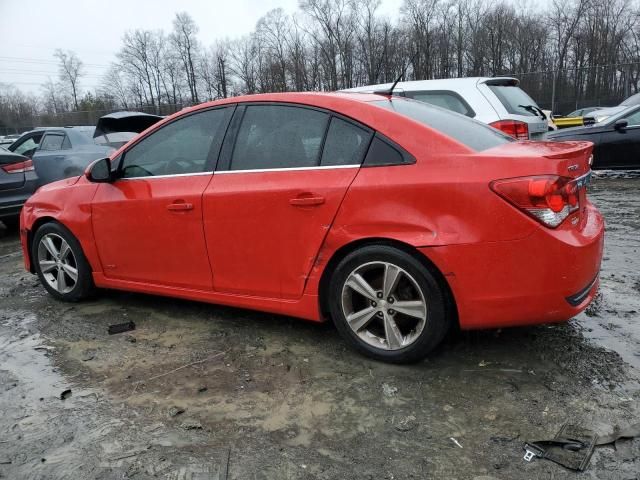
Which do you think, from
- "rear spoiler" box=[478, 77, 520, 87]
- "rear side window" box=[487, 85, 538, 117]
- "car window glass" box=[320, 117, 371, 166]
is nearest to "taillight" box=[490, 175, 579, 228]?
"car window glass" box=[320, 117, 371, 166]

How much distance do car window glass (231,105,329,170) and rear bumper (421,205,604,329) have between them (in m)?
0.98

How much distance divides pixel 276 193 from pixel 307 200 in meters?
0.22

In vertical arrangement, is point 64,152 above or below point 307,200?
above

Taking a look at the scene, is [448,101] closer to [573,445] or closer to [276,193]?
[276,193]

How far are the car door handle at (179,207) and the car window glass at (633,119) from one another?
28.9ft

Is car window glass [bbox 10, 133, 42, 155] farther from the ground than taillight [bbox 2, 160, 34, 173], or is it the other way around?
car window glass [bbox 10, 133, 42, 155]

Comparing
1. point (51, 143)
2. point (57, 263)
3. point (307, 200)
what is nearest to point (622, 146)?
point (307, 200)

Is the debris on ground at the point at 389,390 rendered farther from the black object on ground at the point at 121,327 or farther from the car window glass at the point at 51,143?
the car window glass at the point at 51,143

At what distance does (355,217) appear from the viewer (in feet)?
9.45

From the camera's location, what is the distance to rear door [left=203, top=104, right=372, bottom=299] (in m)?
3.01

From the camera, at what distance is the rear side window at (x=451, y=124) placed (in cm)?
295

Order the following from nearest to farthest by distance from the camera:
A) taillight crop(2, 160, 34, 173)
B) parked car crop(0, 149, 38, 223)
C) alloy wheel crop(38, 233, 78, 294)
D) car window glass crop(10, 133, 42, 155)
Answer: alloy wheel crop(38, 233, 78, 294)
parked car crop(0, 149, 38, 223)
taillight crop(2, 160, 34, 173)
car window glass crop(10, 133, 42, 155)

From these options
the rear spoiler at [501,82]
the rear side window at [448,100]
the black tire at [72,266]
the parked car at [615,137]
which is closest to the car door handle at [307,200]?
the black tire at [72,266]

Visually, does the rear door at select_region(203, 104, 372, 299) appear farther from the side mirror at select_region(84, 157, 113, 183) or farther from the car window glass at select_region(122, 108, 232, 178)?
the side mirror at select_region(84, 157, 113, 183)
